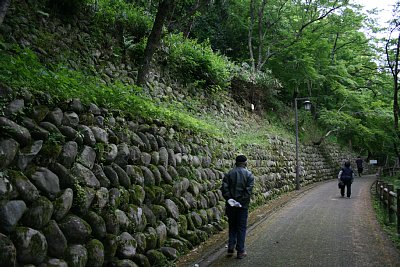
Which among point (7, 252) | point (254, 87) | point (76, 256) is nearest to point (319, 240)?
point (76, 256)

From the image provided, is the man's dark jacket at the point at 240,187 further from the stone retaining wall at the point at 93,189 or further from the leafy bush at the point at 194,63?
the leafy bush at the point at 194,63

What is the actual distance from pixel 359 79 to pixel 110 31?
78.0 feet

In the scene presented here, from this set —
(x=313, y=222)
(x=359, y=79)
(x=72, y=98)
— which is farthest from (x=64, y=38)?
(x=359, y=79)

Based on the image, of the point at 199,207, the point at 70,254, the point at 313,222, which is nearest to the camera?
the point at 70,254

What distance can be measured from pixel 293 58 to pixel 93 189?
71.2 feet

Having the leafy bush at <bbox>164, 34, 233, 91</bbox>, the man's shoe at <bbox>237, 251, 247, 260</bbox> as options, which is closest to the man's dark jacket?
the man's shoe at <bbox>237, 251, 247, 260</bbox>

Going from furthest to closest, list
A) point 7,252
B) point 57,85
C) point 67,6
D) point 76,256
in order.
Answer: point 67,6 < point 57,85 < point 76,256 < point 7,252

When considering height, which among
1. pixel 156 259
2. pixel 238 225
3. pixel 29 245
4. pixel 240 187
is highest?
pixel 240 187

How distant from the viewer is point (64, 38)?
29.9ft

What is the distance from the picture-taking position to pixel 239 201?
6445 millimetres

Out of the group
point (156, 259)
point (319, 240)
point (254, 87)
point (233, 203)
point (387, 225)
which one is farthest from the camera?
point (254, 87)

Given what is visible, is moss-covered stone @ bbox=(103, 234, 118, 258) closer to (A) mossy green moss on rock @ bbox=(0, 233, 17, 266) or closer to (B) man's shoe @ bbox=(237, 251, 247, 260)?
(A) mossy green moss on rock @ bbox=(0, 233, 17, 266)

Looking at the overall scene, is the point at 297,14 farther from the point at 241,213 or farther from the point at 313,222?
the point at 241,213

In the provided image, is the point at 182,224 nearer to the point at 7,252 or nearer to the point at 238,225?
the point at 238,225
